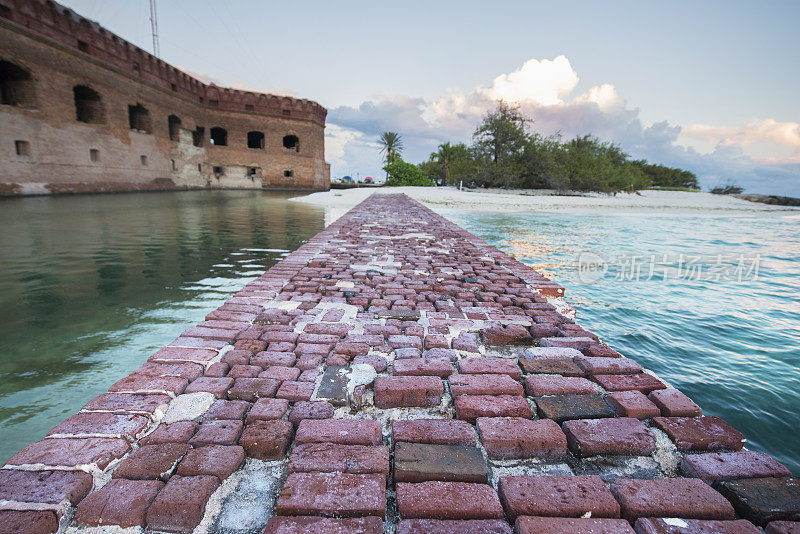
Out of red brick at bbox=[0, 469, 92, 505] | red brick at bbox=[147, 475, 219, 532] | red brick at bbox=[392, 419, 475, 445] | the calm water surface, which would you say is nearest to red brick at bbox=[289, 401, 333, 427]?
red brick at bbox=[392, 419, 475, 445]

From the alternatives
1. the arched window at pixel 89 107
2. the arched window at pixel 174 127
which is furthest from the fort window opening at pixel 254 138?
the arched window at pixel 89 107

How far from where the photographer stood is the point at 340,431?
60.6 inches

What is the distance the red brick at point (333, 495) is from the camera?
1.19 m

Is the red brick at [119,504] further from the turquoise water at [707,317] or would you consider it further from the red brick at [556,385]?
the turquoise water at [707,317]

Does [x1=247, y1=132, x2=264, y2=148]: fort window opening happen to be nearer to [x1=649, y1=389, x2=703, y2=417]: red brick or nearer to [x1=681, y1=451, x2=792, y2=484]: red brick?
[x1=649, y1=389, x2=703, y2=417]: red brick

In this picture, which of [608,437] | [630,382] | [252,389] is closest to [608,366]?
[630,382]

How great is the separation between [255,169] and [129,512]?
95.8 feet

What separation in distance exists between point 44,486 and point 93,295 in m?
2.91

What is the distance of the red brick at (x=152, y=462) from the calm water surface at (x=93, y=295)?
0.67 metres

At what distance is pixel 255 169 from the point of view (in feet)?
90.3

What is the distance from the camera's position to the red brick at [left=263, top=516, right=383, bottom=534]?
44.1 inches

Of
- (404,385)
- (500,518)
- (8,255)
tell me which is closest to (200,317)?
(404,385)

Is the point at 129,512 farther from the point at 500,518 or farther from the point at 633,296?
the point at 633,296

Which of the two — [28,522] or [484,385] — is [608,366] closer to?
[484,385]
